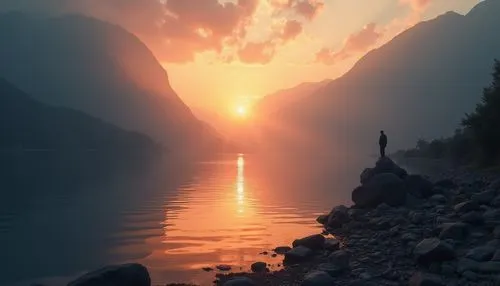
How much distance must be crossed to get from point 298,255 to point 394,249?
4.06m

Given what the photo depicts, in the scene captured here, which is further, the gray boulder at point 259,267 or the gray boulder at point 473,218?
the gray boulder at point 473,218

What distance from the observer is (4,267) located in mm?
22750

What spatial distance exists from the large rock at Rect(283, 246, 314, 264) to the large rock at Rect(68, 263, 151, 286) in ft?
22.4

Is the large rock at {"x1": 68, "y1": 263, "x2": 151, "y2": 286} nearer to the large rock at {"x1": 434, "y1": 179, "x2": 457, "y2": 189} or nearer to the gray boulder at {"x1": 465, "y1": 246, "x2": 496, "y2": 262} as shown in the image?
the gray boulder at {"x1": 465, "y1": 246, "x2": 496, "y2": 262}

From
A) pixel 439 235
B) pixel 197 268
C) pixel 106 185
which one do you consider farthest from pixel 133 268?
pixel 106 185

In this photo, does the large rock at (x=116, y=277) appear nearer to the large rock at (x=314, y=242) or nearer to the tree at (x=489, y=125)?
the large rock at (x=314, y=242)

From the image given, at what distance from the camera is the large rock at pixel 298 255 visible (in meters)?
21.9

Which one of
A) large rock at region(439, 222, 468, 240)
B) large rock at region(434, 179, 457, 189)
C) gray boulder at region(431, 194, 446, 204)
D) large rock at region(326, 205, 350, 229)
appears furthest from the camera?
large rock at region(434, 179, 457, 189)

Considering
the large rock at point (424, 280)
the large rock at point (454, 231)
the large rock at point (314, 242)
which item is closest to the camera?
the large rock at point (424, 280)

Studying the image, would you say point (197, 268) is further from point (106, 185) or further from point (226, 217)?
point (106, 185)

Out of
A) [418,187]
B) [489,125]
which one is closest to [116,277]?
[418,187]

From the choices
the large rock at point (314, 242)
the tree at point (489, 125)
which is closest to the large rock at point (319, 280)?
the large rock at point (314, 242)

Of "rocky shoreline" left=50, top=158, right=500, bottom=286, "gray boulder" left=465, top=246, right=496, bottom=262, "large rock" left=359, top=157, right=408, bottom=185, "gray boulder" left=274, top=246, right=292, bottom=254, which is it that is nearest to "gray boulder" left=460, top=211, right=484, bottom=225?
"rocky shoreline" left=50, top=158, right=500, bottom=286

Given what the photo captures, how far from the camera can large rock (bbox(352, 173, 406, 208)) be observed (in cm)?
3244
